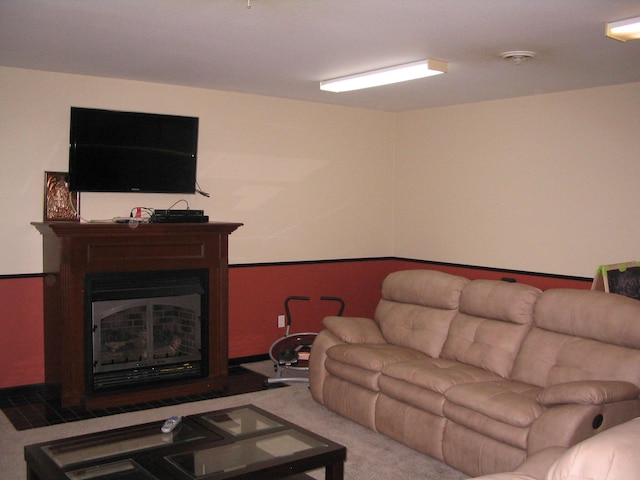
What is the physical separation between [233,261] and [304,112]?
1629 millimetres

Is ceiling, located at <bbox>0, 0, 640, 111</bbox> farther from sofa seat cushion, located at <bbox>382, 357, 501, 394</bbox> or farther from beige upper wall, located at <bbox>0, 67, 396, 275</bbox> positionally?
sofa seat cushion, located at <bbox>382, 357, 501, 394</bbox>

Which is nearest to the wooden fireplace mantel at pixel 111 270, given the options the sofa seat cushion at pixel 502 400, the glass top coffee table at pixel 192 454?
the glass top coffee table at pixel 192 454

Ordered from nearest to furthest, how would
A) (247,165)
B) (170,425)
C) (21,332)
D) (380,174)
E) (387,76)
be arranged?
1. (170,425)
2. (387,76)
3. (21,332)
4. (247,165)
5. (380,174)

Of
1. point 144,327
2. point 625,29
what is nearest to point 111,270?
point 144,327

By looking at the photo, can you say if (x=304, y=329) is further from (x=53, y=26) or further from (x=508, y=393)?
(x=53, y=26)

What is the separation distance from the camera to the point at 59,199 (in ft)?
17.3

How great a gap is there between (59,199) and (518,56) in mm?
3539

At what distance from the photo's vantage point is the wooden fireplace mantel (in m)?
4.91

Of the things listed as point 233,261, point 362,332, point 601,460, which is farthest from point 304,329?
point 601,460

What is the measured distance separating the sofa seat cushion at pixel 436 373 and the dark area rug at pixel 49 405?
1.57 m

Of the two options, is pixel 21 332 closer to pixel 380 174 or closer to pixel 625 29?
pixel 380 174

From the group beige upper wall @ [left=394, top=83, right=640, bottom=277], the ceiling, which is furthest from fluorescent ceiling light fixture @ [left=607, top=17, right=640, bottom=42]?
beige upper wall @ [left=394, top=83, right=640, bottom=277]

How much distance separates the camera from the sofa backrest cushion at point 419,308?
4.88 meters

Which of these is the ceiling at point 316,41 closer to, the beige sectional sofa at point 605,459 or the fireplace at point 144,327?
the fireplace at point 144,327
